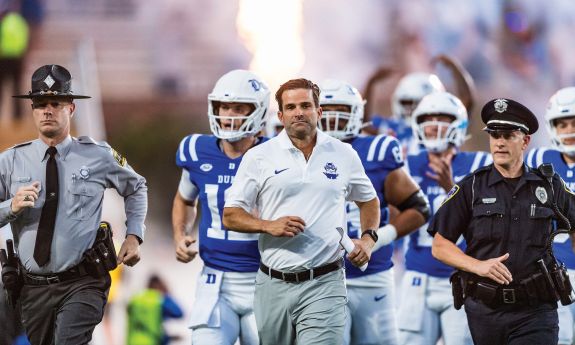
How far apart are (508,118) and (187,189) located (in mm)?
1830

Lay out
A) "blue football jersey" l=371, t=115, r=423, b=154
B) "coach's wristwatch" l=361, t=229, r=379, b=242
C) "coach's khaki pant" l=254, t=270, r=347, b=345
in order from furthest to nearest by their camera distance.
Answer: "blue football jersey" l=371, t=115, r=423, b=154 < "coach's wristwatch" l=361, t=229, r=379, b=242 < "coach's khaki pant" l=254, t=270, r=347, b=345

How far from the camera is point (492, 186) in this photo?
19.8ft

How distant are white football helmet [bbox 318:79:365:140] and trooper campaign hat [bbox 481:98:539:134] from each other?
127 cm

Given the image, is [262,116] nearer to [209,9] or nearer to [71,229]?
[71,229]

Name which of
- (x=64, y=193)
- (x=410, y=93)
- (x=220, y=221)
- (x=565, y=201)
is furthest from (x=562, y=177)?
(x=64, y=193)

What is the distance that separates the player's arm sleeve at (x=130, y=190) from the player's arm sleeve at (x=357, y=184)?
102 centimetres

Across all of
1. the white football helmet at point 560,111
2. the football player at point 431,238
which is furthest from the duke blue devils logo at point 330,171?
the white football helmet at point 560,111

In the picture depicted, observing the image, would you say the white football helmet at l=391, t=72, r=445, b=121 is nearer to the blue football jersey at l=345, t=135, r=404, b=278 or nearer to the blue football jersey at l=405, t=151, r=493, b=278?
the blue football jersey at l=405, t=151, r=493, b=278

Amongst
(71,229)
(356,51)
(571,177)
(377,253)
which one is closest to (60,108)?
(71,229)

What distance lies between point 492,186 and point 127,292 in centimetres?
554

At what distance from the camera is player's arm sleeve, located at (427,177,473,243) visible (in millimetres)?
6062

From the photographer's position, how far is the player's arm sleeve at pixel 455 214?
6062 millimetres

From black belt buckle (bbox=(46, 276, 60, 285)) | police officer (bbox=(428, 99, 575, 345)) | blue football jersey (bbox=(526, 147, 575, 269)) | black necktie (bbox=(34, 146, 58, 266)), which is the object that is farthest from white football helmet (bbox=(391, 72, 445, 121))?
black belt buckle (bbox=(46, 276, 60, 285))

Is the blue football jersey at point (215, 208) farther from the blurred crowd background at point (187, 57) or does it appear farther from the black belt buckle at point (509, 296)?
the blurred crowd background at point (187, 57)
